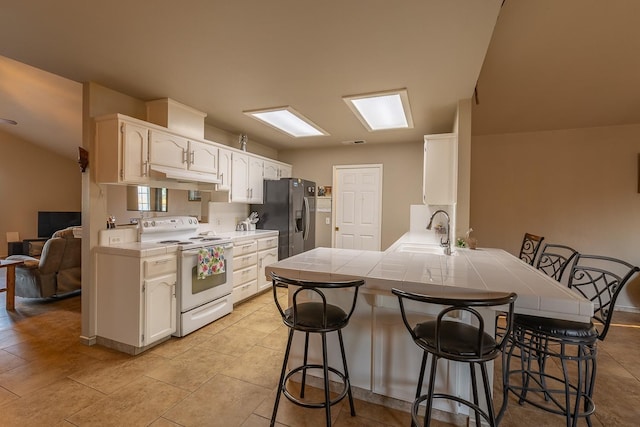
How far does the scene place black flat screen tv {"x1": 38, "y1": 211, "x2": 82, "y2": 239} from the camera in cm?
678

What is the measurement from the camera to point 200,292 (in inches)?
121

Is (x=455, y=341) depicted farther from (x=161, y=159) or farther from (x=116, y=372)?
(x=161, y=159)

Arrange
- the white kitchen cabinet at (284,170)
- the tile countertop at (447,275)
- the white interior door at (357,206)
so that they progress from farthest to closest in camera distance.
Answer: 1. the white kitchen cabinet at (284,170)
2. the white interior door at (357,206)
3. the tile countertop at (447,275)

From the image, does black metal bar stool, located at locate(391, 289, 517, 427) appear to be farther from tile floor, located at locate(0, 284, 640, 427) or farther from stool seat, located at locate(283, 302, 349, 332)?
tile floor, located at locate(0, 284, 640, 427)

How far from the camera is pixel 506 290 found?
1441mm

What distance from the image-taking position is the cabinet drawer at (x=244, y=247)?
3.77 m

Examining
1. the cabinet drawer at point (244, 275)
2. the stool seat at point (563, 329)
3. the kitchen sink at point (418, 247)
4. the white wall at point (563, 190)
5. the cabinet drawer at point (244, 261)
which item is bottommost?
the cabinet drawer at point (244, 275)

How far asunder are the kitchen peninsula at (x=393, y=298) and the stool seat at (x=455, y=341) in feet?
0.65

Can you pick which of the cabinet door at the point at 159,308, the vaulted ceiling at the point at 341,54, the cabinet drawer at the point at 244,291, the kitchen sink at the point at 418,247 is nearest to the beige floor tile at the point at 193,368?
the cabinet door at the point at 159,308

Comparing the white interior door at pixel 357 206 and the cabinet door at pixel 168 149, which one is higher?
the cabinet door at pixel 168 149

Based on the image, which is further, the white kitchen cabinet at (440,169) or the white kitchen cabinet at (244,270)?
the white kitchen cabinet at (244,270)

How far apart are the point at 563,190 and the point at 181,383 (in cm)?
523

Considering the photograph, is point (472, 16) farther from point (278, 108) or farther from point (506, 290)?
point (278, 108)

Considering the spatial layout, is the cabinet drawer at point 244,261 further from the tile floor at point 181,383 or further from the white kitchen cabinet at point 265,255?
the tile floor at point 181,383
